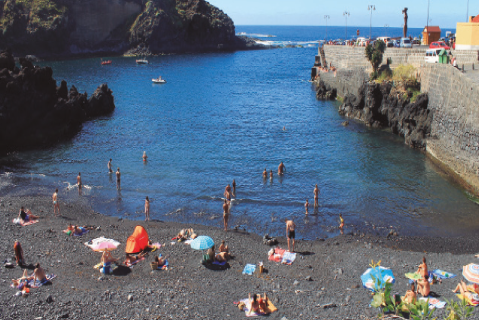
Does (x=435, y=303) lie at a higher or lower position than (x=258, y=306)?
higher

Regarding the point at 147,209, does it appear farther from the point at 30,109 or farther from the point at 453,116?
the point at 453,116

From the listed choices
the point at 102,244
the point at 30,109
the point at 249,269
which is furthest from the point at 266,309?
the point at 30,109

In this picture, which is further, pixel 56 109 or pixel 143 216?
pixel 56 109

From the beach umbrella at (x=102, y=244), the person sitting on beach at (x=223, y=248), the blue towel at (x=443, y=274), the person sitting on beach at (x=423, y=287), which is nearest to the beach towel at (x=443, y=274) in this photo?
the blue towel at (x=443, y=274)

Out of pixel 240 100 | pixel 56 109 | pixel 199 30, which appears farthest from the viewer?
pixel 199 30

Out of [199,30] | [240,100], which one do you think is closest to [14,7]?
[199,30]

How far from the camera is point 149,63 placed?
4633 inches

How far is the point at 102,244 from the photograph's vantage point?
21078 mm

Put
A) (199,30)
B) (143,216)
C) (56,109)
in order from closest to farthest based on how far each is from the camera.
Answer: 1. (143,216)
2. (56,109)
3. (199,30)

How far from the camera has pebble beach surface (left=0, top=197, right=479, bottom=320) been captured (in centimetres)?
1620

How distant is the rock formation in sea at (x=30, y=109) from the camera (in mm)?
38969

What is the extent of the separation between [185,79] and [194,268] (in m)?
73.0

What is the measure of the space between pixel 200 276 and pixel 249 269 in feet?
7.19

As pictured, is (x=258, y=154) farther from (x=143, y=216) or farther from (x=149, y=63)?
(x=149, y=63)
